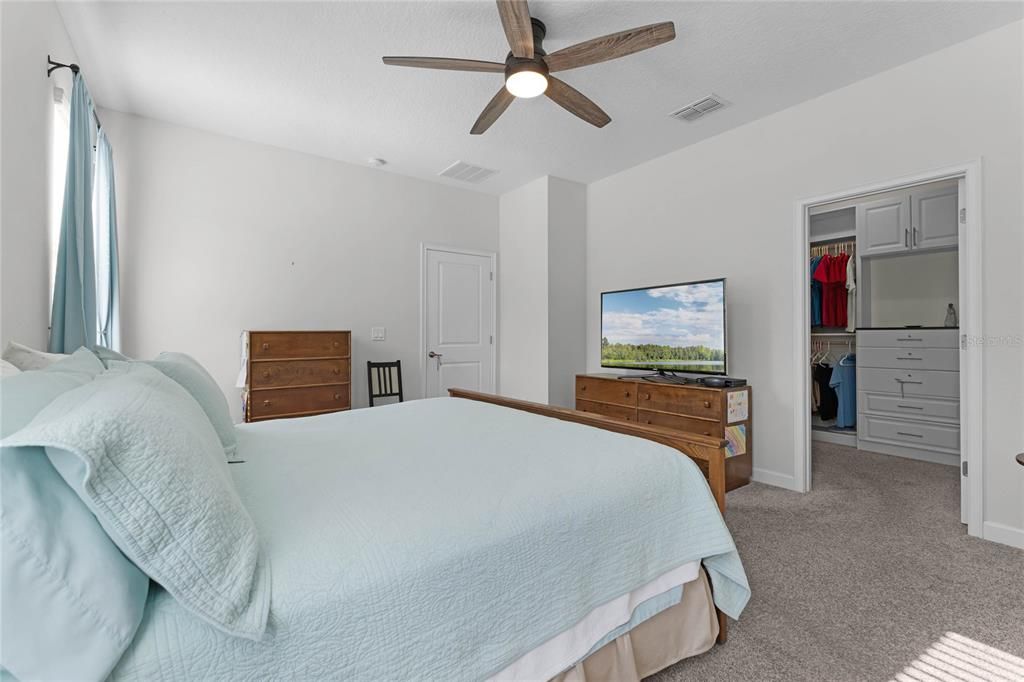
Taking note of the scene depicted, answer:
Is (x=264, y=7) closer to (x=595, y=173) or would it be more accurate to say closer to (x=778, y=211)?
(x=595, y=173)

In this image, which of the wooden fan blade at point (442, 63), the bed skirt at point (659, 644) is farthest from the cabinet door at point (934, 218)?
the bed skirt at point (659, 644)

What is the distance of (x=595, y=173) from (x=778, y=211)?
5.93 feet

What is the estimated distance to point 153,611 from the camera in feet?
2.71

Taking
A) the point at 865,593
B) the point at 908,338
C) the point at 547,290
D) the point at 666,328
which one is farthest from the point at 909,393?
the point at 547,290

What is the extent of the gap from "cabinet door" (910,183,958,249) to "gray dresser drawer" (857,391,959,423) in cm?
134

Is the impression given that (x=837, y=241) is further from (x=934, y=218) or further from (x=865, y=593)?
(x=865, y=593)

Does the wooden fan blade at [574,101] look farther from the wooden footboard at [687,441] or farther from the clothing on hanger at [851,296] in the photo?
the clothing on hanger at [851,296]

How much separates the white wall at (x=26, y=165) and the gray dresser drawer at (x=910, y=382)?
598 cm

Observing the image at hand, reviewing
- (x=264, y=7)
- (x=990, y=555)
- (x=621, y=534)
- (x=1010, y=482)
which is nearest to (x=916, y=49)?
(x=1010, y=482)

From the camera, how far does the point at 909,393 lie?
13.9 feet

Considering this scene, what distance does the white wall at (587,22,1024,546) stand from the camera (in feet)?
8.17

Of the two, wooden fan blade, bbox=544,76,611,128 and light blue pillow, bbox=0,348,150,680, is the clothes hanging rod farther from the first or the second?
light blue pillow, bbox=0,348,150,680

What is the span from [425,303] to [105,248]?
8.22 feet

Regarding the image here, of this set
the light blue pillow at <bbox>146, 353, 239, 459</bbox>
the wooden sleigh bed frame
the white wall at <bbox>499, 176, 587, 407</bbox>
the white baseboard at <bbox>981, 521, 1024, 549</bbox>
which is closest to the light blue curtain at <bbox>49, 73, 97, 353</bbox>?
the light blue pillow at <bbox>146, 353, 239, 459</bbox>
